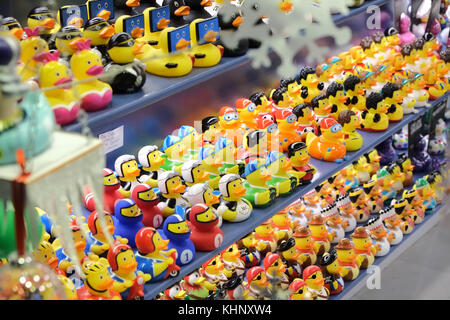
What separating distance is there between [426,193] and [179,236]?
1923 millimetres

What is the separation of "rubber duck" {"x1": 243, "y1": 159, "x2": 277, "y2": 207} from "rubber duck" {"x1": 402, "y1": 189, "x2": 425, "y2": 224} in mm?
1276

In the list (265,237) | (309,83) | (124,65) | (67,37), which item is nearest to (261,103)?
(309,83)

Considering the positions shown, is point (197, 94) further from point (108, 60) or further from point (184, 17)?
point (108, 60)

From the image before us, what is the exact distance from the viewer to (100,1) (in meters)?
2.48

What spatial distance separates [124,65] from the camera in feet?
7.42

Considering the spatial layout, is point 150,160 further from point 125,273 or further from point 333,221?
point 333,221

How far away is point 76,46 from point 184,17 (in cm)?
75

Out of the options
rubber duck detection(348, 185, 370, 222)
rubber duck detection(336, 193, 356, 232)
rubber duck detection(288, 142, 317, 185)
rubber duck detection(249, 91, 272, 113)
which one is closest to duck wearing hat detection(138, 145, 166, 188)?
rubber duck detection(288, 142, 317, 185)

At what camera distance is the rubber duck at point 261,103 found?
3.14 metres

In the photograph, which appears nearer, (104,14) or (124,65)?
(124,65)

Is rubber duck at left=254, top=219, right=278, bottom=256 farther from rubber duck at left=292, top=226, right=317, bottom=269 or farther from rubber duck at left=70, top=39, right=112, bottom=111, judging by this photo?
rubber duck at left=70, top=39, right=112, bottom=111

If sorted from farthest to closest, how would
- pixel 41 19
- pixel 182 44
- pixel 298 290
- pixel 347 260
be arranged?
1. pixel 347 260
2. pixel 298 290
3. pixel 182 44
4. pixel 41 19

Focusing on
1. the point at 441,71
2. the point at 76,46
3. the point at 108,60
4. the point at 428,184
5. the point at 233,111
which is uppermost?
the point at 76,46
